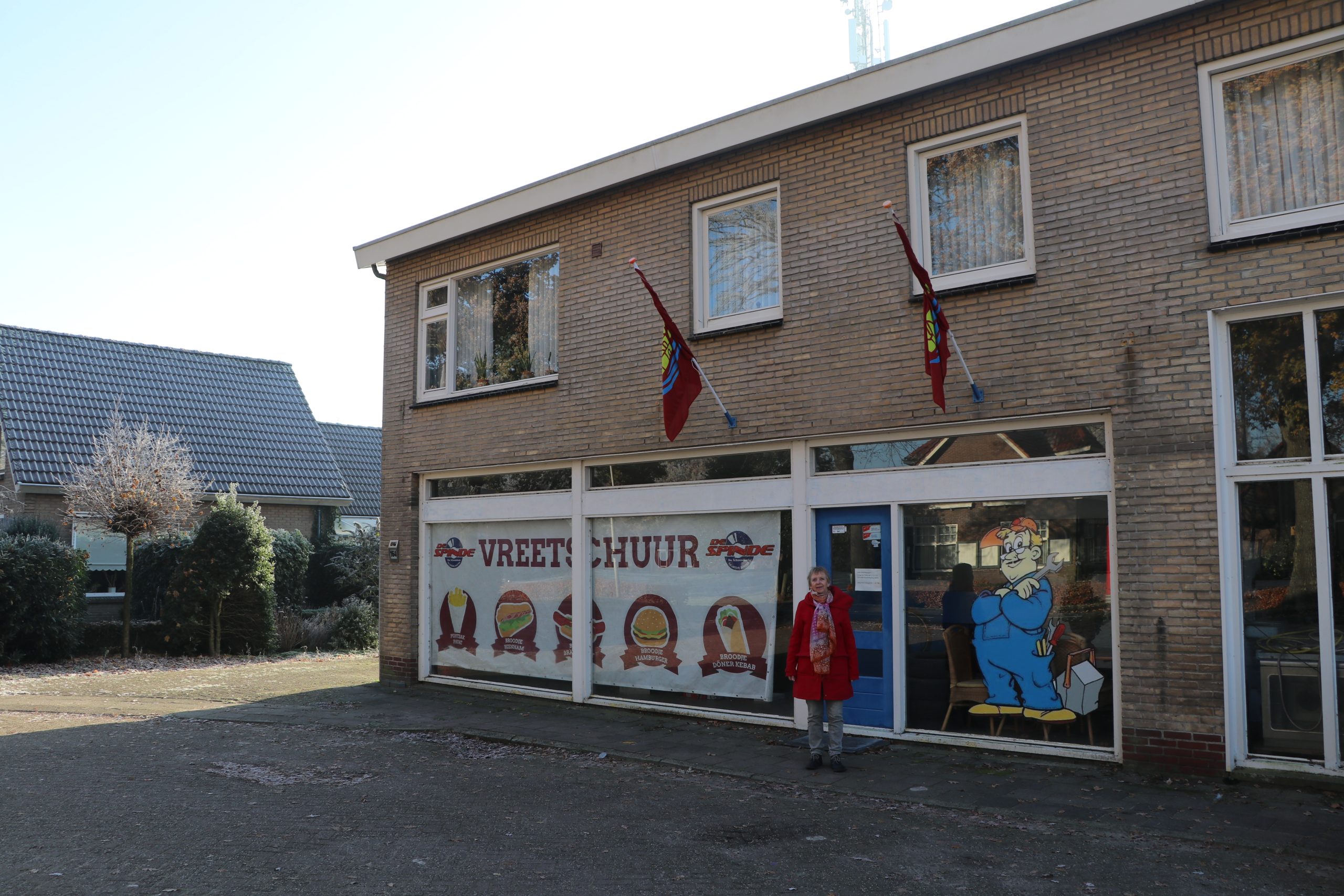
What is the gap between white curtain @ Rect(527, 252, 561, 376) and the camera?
493 inches

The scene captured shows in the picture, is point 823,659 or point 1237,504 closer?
point 1237,504

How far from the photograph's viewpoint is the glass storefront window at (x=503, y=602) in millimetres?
12336

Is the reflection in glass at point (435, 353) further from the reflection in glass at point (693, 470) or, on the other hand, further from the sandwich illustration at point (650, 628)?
the sandwich illustration at point (650, 628)

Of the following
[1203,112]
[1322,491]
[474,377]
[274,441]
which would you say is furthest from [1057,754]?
[274,441]

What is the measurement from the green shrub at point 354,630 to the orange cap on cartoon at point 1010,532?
46.8 ft

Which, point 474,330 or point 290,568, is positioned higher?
point 474,330

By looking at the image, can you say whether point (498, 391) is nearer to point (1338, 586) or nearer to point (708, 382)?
point (708, 382)

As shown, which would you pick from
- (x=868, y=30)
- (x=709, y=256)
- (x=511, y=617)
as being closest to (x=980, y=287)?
(x=709, y=256)

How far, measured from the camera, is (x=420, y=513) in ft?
46.4

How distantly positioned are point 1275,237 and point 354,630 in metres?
17.1

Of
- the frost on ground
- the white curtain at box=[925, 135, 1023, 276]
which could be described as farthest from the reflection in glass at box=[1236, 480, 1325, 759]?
the frost on ground

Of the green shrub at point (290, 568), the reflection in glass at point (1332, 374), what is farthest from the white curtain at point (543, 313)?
the green shrub at point (290, 568)

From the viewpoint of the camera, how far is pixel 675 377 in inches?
389

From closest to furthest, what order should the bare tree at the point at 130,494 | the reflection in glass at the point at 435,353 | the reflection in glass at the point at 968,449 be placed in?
the reflection in glass at the point at 968,449 → the reflection in glass at the point at 435,353 → the bare tree at the point at 130,494
